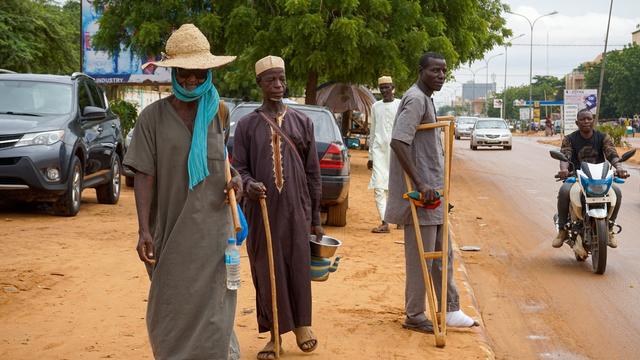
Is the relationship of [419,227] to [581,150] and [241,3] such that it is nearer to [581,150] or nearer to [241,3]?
[581,150]

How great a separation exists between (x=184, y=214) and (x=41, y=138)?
824 cm

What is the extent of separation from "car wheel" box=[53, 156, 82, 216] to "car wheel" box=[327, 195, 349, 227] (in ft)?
10.6

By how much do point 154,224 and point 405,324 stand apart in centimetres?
266

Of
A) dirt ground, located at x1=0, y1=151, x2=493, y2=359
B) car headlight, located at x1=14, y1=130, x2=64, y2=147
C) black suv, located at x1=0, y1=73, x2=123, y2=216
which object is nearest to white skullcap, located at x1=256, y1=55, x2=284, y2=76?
dirt ground, located at x1=0, y1=151, x2=493, y2=359

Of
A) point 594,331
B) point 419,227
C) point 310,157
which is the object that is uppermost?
point 310,157

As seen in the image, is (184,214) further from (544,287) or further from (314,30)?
(314,30)

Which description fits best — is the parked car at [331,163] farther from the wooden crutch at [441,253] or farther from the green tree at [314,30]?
the green tree at [314,30]

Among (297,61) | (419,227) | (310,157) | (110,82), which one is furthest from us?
(110,82)

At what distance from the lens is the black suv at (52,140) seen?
1221cm

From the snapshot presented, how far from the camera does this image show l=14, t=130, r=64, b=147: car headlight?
40.3 feet

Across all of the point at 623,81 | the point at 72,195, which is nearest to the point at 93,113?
the point at 72,195

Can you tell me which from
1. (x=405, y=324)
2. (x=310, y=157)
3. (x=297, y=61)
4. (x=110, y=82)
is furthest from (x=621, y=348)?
(x=110, y=82)

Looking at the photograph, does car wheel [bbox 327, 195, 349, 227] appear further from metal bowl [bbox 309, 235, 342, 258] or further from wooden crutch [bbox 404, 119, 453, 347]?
metal bowl [bbox 309, 235, 342, 258]

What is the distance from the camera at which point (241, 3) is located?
73.2ft
